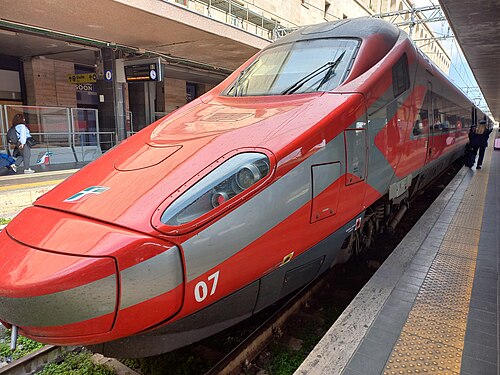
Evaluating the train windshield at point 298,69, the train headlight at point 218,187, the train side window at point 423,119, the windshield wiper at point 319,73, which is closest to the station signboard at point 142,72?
the train windshield at point 298,69

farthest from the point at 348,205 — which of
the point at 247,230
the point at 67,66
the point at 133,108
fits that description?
the point at 133,108

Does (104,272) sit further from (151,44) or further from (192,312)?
(151,44)

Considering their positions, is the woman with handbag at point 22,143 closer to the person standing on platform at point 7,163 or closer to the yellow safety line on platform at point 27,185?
the person standing on platform at point 7,163

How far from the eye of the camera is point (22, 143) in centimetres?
958

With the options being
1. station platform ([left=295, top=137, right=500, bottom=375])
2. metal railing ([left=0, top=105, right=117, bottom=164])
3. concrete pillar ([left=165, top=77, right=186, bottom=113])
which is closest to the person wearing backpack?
metal railing ([left=0, top=105, right=117, bottom=164])

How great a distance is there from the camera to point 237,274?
222cm

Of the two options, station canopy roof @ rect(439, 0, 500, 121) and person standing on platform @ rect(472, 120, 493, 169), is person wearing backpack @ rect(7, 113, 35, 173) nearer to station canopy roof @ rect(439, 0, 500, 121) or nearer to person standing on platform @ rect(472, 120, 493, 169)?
station canopy roof @ rect(439, 0, 500, 121)

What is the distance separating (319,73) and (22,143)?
8.85 metres

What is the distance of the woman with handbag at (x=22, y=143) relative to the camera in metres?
9.55

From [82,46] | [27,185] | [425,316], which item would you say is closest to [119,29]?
[82,46]

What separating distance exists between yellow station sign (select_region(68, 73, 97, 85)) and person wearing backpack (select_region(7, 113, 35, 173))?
4.05 meters

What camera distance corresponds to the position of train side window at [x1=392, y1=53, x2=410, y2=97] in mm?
3680

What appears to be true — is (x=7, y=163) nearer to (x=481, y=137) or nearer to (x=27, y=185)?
(x=27, y=185)

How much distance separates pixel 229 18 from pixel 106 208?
16226 millimetres
